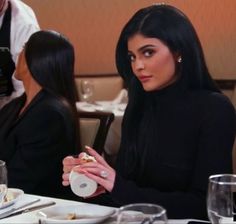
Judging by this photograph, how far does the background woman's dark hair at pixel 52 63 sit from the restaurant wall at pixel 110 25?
2601 mm

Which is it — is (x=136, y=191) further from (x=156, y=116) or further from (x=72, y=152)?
(x=72, y=152)

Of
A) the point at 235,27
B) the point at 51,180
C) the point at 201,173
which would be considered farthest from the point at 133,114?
the point at 235,27

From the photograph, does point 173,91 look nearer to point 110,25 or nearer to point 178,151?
point 178,151

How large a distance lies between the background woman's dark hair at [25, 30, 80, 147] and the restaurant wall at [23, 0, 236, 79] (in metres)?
2.60

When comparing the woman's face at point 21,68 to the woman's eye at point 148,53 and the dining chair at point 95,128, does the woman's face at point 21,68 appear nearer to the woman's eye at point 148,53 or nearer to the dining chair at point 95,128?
the dining chair at point 95,128

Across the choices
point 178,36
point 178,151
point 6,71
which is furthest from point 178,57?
point 6,71

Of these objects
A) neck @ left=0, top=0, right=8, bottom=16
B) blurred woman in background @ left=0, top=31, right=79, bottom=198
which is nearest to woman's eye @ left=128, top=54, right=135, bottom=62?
blurred woman in background @ left=0, top=31, right=79, bottom=198

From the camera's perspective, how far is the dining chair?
222 centimetres

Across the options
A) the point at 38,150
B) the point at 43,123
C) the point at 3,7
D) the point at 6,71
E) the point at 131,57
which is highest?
the point at 3,7

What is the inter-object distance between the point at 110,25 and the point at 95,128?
9.78 ft

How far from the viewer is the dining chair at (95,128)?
222 cm

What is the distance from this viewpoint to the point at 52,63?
2.20 m

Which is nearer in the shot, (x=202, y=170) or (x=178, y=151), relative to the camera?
(x=202, y=170)

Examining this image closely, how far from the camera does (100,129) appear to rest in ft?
7.30
